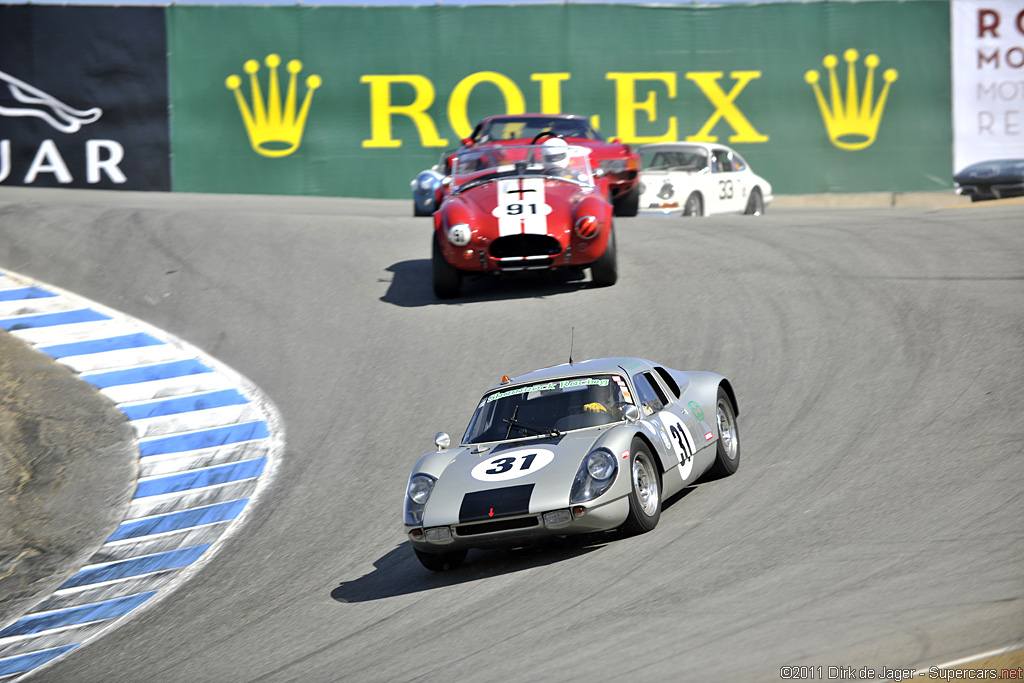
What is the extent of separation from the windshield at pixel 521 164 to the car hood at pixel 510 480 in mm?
6259

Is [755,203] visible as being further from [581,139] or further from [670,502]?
[670,502]

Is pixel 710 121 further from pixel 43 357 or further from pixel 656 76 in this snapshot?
pixel 43 357

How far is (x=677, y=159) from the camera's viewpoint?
58.0 feet

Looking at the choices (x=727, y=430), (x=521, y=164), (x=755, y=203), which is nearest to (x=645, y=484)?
(x=727, y=430)

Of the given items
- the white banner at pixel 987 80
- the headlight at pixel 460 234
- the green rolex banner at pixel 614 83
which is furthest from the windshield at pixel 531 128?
the white banner at pixel 987 80

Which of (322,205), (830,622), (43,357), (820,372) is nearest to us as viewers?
(830,622)

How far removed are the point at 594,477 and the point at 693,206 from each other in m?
11.6

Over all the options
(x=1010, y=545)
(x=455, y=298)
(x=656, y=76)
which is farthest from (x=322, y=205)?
(x=1010, y=545)

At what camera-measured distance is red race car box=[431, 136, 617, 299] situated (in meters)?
11.8

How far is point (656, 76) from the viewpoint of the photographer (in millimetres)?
21953

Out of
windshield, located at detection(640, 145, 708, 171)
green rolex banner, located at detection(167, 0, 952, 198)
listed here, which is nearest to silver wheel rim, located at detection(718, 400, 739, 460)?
windshield, located at detection(640, 145, 708, 171)

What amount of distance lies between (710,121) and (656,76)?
1.37 m

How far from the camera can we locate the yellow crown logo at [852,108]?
2192cm

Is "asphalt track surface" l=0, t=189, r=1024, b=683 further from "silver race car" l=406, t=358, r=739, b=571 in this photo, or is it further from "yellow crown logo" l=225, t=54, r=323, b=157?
"yellow crown logo" l=225, t=54, r=323, b=157
